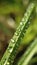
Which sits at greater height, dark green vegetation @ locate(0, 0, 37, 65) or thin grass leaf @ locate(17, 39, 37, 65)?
dark green vegetation @ locate(0, 0, 37, 65)

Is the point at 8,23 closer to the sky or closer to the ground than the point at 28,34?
closer to the sky

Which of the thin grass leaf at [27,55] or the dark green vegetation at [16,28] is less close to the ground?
the dark green vegetation at [16,28]

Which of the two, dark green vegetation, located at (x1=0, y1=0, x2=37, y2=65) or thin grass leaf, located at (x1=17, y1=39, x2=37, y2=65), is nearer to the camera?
thin grass leaf, located at (x1=17, y1=39, x2=37, y2=65)

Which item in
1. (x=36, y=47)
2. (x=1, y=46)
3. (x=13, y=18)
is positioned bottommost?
(x=36, y=47)

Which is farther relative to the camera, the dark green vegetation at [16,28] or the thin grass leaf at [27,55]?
the dark green vegetation at [16,28]

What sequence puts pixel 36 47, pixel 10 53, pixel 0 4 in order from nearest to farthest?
pixel 10 53 → pixel 36 47 → pixel 0 4

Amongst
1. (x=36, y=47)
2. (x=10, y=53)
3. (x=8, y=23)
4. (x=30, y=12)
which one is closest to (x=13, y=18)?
(x=8, y=23)

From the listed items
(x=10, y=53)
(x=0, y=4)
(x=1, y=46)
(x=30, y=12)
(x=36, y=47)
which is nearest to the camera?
(x=10, y=53)

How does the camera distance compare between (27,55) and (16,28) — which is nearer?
(27,55)

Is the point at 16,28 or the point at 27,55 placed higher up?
the point at 16,28

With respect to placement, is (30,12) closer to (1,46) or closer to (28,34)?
(1,46)

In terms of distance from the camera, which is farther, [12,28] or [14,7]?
[14,7]
